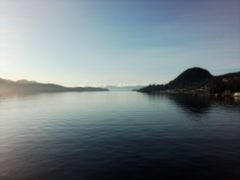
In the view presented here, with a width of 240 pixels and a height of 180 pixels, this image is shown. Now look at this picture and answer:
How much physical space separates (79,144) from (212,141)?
2767cm

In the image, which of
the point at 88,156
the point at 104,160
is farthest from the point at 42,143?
the point at 104,160

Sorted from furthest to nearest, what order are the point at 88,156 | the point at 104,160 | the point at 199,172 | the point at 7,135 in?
the point at 7,135, the point at 88,156, the point at 104,160, the point at 199,172

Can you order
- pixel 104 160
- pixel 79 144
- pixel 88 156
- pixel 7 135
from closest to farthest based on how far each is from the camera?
pixel 104 160 < pixel 88 156 < pixel 79 144 < pixel 7 135

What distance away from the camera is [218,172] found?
25.4 meters

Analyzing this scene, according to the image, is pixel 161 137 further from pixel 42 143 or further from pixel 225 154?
pixel 42 143

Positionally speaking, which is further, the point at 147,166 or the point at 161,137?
the point at 161,137

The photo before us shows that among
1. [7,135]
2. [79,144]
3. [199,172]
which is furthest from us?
[7,135]

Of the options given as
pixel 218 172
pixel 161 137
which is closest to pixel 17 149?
pixel 161 137

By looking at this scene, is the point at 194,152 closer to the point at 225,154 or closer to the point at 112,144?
the point at 225,154

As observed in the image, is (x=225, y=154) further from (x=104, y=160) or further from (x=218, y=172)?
(x=104, y=160)

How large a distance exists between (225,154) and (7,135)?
48089 millimetres

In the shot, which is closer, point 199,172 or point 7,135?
point 199,172

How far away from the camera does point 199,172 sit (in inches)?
997

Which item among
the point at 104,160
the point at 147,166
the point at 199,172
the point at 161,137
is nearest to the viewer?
the point at 199,172
